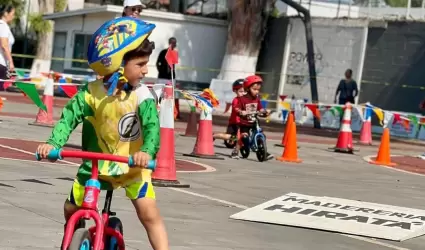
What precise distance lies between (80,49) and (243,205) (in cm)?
3299

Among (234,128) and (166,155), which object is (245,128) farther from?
(166,155)

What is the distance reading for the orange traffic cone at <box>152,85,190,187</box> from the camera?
491 inches

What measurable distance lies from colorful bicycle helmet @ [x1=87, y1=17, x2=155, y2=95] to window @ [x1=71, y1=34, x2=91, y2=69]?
121 feet

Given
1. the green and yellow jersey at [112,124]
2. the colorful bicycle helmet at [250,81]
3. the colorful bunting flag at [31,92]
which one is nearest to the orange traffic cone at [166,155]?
the colorful bunting flag at [31,92]

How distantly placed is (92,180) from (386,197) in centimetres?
816

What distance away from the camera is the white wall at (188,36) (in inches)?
1646

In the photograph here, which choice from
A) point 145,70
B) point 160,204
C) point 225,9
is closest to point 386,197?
point 160,204

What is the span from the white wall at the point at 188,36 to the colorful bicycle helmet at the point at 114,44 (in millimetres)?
34582

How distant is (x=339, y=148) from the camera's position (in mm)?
22188

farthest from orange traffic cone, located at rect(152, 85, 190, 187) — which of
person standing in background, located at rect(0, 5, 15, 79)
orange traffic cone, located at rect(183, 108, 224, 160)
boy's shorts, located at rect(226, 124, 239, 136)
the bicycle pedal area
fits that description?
boy's shorts, located at rect(226, 124, 239, 136)

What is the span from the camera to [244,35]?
41.4m

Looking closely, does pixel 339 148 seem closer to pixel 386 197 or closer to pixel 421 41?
pixel 386 197

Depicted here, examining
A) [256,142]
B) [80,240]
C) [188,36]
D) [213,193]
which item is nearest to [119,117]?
[80,240]

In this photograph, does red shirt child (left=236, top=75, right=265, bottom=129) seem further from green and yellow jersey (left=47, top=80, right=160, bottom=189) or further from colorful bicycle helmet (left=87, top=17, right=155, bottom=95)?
colorful bicycle helmet (left=87, top=17, right=155, bottom=95)
